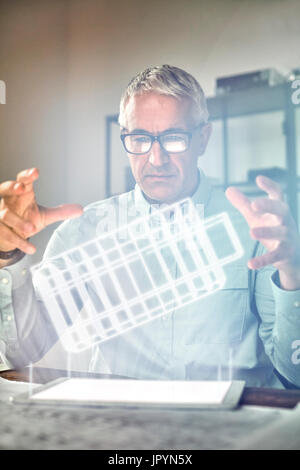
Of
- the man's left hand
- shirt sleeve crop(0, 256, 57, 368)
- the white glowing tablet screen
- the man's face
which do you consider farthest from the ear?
the white glowing tablet screen

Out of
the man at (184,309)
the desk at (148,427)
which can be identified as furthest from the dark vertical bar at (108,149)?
the desk at (148,427)

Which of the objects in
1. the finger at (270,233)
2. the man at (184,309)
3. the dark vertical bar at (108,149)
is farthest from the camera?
the dark vertical bar at (108,149)

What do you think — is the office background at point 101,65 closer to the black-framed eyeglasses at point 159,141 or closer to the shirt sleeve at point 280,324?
the black-framed eyeglasses at point 159,141

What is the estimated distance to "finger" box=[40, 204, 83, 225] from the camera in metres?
0.98

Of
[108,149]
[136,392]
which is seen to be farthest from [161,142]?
[136,392]

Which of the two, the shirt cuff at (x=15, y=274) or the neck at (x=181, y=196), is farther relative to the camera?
the neck at (x=181, y=196)

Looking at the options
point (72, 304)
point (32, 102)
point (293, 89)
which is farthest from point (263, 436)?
point (32, 102)

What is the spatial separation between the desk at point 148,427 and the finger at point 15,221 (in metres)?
0.34

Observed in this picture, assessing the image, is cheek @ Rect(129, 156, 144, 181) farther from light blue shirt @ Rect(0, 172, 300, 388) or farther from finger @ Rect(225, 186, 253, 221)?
finger @ Rect(225, 186, 253, 221)

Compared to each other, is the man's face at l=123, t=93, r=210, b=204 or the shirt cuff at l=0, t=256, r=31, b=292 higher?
the man's face at l=123, t=93, r=210, b=204

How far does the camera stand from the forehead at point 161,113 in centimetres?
139

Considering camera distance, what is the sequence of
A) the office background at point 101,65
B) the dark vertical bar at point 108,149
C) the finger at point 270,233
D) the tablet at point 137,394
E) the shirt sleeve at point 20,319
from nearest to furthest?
the tablet at point 137,394 → the finger at point 270,233 → the shirt sleeve at point 20,319 → the office background at point 101,65 → the dark vertical bar at point 108,149

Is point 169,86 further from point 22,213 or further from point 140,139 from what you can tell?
point 22,213

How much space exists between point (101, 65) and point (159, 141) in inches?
21.4
